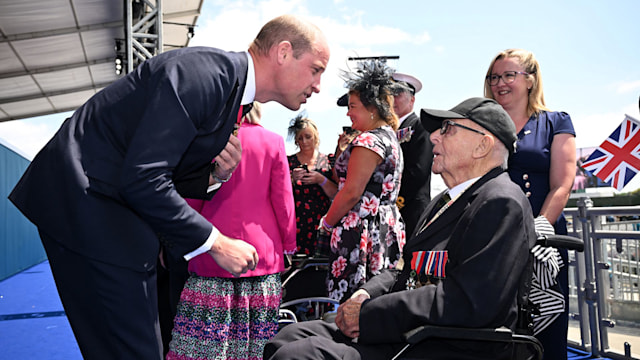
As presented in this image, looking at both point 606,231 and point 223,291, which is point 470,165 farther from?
point 606,231

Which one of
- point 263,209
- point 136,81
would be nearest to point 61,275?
point 136,81

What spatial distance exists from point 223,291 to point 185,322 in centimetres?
21

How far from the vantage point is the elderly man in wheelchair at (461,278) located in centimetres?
131

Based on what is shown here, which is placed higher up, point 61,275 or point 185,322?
point 61,275

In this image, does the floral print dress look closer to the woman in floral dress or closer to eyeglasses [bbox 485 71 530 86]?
the woman in floral dress

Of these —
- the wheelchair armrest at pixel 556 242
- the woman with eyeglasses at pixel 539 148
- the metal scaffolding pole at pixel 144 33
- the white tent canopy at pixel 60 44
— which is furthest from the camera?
the white tent canopy at pixel 60 44

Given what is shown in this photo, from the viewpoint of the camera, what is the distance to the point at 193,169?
1382 millimetres

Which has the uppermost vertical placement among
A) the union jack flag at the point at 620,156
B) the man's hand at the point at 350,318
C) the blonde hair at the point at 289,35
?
the blonde hair at the point at 289,35

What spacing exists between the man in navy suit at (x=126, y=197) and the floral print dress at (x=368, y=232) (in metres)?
1.21

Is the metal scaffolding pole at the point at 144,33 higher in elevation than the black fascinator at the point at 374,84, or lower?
higher

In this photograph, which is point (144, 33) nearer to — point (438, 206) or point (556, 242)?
point (438, 206)

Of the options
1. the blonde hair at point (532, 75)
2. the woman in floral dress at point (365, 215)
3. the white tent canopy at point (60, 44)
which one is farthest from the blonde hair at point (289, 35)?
the white tent canopy at point (60, 44)

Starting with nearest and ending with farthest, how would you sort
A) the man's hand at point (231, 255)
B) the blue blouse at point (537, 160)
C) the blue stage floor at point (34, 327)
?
the man's hand at point (231, 255) < the blue blouse at point (537, 160) < the blue stage floor at point (34, 327)

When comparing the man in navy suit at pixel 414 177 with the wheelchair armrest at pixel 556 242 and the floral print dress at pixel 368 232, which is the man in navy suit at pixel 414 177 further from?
the wheelchair armrest at pixel 556 242
